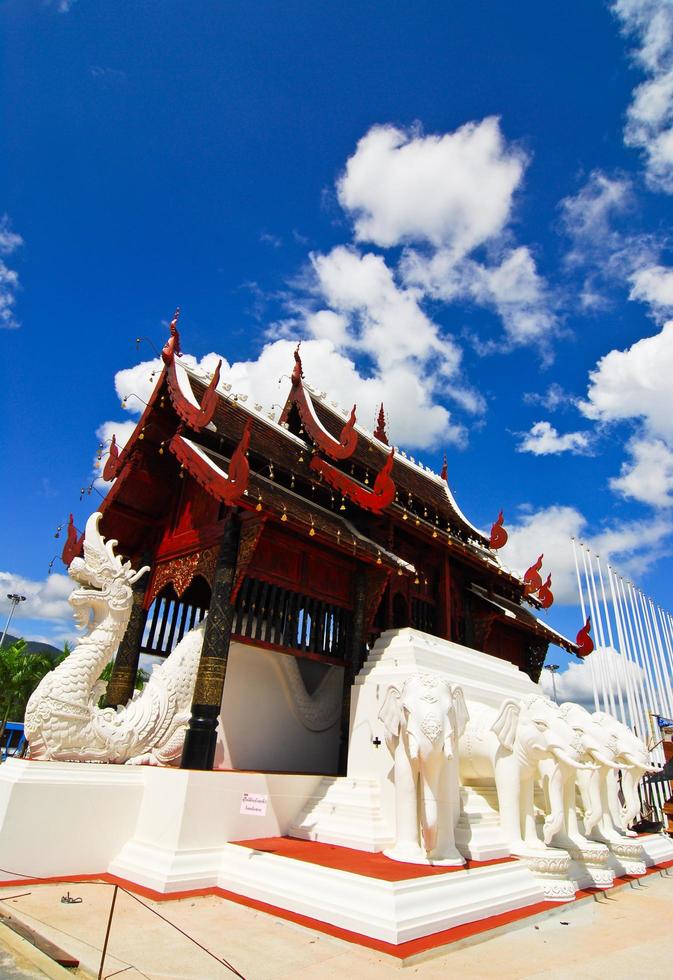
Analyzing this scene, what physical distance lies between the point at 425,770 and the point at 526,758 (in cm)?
149

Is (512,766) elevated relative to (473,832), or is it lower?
elevated


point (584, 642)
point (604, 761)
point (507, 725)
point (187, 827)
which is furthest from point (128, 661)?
point (584, 642)

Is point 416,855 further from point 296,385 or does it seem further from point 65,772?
point 296,385

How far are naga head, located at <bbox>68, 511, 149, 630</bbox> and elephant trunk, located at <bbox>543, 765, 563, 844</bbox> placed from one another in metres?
4.64

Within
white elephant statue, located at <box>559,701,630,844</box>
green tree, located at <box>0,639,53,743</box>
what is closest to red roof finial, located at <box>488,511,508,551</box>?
white elephant statue, located at <box>559,701,630,844</box>

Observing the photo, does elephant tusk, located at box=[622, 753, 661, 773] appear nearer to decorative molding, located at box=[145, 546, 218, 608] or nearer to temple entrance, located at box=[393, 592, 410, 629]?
temple entrance, located at box=[393, 592, 410, 629]

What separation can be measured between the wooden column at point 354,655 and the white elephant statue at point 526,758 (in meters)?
2.01

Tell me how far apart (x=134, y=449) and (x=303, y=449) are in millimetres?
2760

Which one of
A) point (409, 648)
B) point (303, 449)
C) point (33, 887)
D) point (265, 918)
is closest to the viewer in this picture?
point (265, 918)

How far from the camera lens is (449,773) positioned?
5.08 meters

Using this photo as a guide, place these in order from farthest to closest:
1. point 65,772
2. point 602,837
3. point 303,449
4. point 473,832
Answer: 1. point 303,449
2. point 602,837
3. point 473,832
4. point 65,772

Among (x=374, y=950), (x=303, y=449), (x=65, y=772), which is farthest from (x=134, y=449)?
(x=374, y=950)

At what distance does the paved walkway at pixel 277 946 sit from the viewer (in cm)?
309

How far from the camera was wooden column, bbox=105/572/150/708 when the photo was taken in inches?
310
